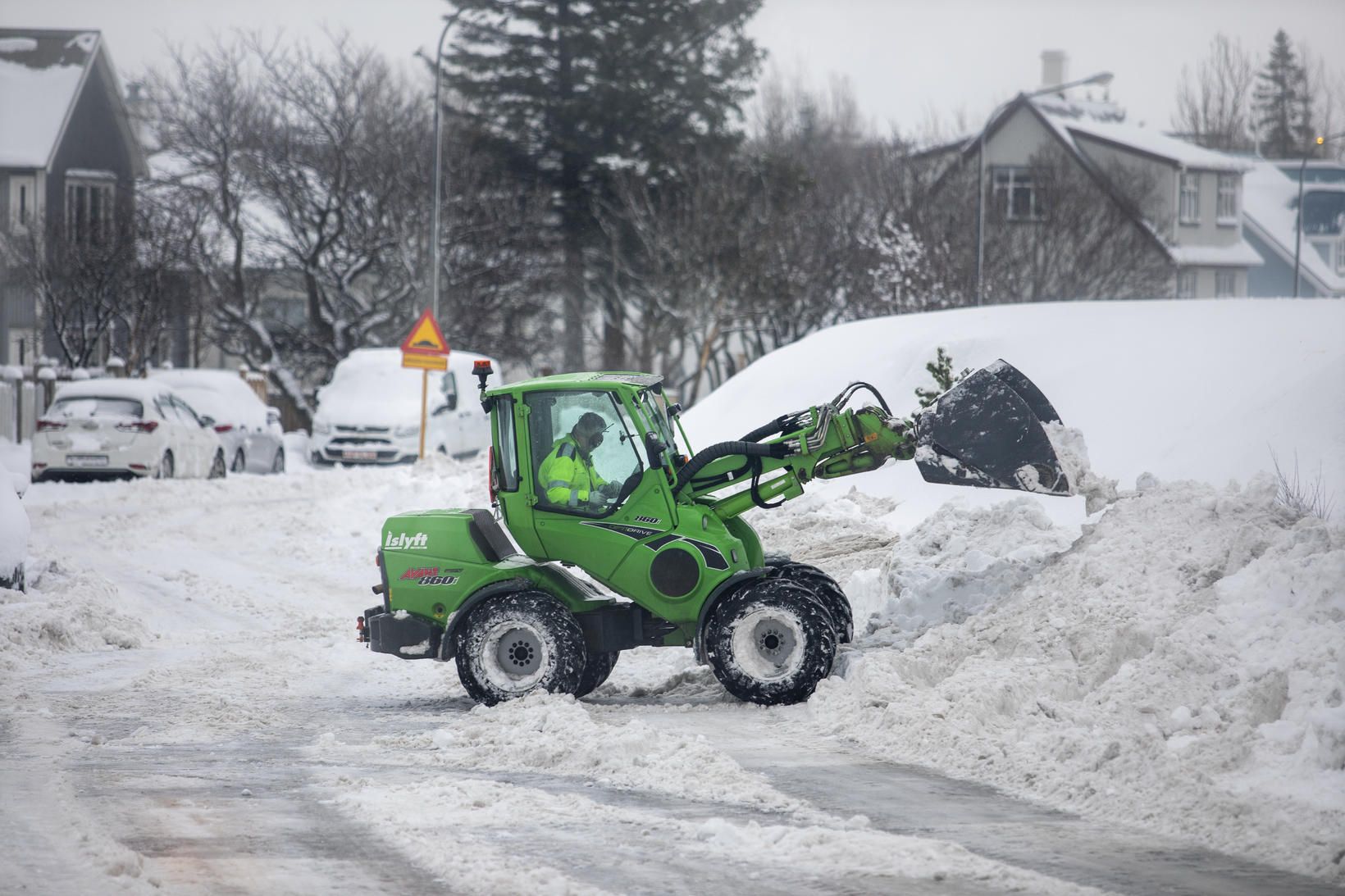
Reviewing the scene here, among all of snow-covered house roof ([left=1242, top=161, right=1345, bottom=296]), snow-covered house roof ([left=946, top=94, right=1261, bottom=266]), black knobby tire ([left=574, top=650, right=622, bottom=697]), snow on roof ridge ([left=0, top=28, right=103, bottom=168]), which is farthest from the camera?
snow-covered house roof ([left=1242, top=161, right=1345, bottom=296])

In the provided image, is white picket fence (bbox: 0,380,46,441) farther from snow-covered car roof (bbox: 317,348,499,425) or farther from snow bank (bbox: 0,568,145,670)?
snow bank (bbox: 0,568,145,670)

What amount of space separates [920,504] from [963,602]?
404 cm

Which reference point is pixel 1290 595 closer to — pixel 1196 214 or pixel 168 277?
pixel 168 277

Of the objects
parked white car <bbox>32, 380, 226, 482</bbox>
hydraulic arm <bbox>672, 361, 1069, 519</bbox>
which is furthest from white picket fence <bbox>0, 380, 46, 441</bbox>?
hydraulic arm <bbox>672, 361, 1069, 519</bbox>

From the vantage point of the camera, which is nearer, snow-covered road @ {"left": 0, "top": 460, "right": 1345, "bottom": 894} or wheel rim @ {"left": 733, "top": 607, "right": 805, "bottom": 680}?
snow-covered road @ {"left": 0, "top": 460, "right": 1345, "bottom": 894}

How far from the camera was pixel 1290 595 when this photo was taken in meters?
8.09

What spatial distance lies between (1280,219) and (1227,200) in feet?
25.0

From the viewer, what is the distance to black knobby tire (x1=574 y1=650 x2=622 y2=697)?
9.86 meters

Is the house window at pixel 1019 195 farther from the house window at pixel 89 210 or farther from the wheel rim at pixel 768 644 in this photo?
the wheel rim at pixel 768 644

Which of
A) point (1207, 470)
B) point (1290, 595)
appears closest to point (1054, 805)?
point (1290, 595)

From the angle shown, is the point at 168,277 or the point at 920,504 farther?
the point at 168,277

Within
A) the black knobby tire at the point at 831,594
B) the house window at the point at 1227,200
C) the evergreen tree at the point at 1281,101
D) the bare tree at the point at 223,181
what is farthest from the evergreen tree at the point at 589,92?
the evergreen tree at the point at 1281,101

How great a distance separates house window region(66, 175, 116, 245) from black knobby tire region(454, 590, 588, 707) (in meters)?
28.2

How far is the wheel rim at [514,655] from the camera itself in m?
9.40
